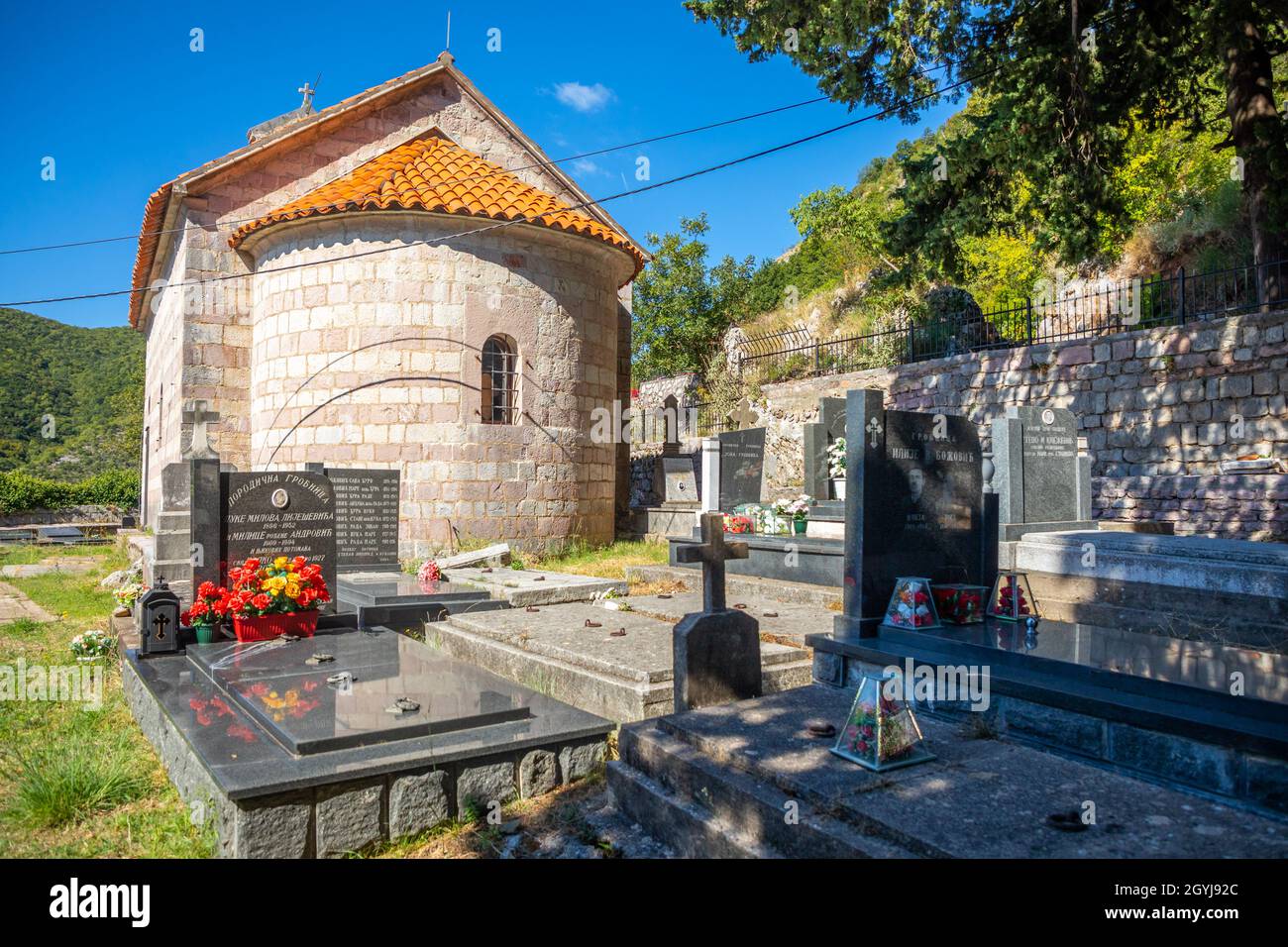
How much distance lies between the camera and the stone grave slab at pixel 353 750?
3552 millimetres

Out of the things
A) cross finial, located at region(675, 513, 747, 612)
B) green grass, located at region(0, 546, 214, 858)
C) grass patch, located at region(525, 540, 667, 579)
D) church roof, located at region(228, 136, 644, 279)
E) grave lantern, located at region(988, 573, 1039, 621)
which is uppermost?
church roof, located at region(228, 136, 644, 279)

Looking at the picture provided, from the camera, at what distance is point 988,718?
4.05 m

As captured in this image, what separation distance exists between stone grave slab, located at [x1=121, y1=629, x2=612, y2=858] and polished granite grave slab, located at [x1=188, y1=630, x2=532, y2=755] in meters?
0.01

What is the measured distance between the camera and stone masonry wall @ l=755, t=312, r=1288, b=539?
37.3ft

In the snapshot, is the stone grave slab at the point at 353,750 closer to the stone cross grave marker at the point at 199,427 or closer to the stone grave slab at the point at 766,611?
the stone grave slab at the point at 766,611

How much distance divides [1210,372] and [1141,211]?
36.5ft

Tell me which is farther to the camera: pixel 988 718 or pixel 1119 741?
pixel 988 718

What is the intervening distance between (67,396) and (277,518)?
45.8m

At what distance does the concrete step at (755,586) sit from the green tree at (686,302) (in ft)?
70.7

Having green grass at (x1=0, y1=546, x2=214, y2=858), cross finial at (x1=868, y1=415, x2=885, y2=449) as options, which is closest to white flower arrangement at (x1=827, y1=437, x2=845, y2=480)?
cross finial at (x1=868, y1=415, x2=885, y2=449)

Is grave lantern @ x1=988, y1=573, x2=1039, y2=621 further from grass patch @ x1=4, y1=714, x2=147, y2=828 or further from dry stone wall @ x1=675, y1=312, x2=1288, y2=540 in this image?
grass patch @ x1=4, y1=714, x2=147, y2=828

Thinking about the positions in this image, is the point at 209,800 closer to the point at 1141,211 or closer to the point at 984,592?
the point at 984,592

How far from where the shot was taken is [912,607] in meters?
4.89
